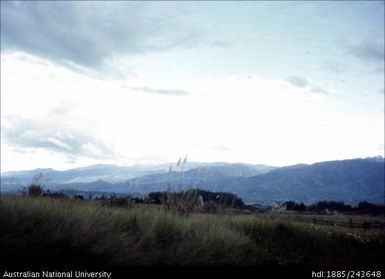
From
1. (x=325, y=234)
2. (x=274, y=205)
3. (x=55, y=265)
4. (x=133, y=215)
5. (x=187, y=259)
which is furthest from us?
(x=274, y=205)

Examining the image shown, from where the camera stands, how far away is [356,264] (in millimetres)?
10852

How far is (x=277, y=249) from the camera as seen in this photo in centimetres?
1152

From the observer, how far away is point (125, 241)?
757cm

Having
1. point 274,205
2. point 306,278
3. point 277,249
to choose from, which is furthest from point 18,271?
point 274,205

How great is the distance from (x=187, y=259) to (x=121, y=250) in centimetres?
123

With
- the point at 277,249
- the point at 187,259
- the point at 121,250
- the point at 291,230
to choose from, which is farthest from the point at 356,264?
the point at 121,250

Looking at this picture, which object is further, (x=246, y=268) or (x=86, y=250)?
(x=246, y=268)

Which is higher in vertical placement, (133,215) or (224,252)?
(133,215)

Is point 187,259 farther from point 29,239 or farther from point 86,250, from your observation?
point 29,239

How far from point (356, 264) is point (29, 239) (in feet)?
25.3

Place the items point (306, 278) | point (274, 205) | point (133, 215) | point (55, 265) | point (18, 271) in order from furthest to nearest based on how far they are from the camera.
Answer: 1. point (274, 205)
2. point (133, 215)
3. point (306, 278)
4. point (55, 265)
5. point (18, 271)

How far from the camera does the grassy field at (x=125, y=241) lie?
6.65 metres

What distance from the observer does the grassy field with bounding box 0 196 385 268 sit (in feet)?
21.8

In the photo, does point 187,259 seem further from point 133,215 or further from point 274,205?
point 274,205
